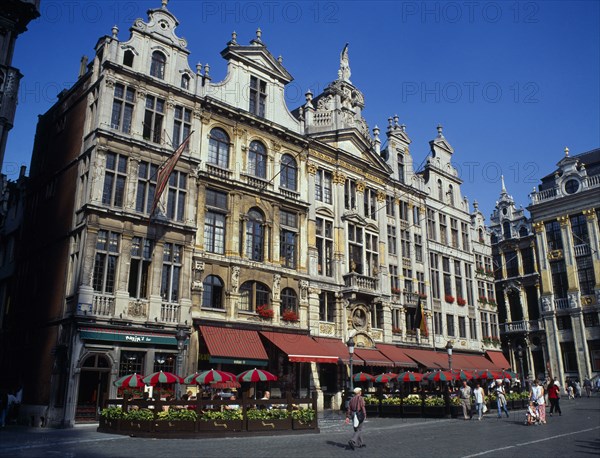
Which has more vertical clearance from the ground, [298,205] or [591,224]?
[591,224]

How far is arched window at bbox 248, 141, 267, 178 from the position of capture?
1339 inches

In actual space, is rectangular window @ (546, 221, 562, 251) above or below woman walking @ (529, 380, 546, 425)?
above

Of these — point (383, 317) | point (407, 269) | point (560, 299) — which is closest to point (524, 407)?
point (383, 317)

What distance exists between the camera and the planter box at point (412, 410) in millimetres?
29859

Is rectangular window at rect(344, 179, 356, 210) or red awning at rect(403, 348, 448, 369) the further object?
A: rectangular window at rect(344, 179, 356, 210)

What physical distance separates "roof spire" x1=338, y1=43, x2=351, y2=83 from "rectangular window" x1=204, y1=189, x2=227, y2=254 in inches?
674

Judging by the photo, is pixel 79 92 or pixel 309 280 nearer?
pixel 79 92

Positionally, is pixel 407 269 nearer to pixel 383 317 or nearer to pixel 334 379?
pixel 383 317

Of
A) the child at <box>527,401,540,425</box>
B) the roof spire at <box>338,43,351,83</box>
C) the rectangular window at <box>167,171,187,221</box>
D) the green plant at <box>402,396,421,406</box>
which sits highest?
the roof spire at <box>338,43,351,83</box>

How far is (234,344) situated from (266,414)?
8.63 meters

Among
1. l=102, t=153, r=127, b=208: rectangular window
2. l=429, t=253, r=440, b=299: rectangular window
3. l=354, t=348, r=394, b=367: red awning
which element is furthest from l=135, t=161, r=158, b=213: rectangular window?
l=429, t=253, r=440, b=299: rectangular window

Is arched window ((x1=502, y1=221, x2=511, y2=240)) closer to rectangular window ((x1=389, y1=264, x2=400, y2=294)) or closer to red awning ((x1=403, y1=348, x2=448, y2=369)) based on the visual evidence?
red awning ((x1=403, y1=348, x2=448, y2=369))

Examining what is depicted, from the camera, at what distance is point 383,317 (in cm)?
3981

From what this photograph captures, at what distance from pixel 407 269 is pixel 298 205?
1289 centimetres
